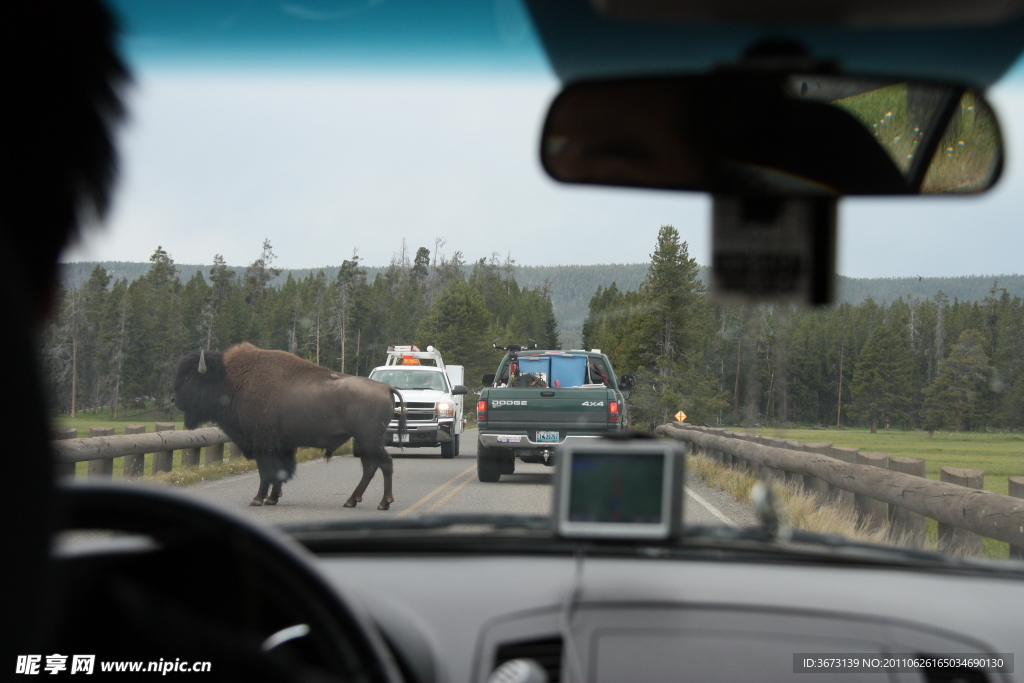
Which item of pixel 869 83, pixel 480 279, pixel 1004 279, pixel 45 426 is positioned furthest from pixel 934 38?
pixel 45 426

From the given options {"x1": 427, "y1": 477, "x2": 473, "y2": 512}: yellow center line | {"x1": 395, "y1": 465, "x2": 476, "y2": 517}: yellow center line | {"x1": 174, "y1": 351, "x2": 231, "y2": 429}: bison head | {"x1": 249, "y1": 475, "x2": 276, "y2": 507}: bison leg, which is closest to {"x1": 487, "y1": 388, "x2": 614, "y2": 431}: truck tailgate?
{"x1": 427, "y1": 477, "x2": 473, "y2": 512}: yellow center line

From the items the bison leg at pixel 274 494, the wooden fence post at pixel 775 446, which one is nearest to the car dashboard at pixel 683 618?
the wooden fence post at pixel 775 446

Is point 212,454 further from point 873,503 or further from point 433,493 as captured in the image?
point 873,503

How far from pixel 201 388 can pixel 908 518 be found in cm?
959

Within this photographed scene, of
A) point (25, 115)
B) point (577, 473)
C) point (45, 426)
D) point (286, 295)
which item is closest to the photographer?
point (45, 426)

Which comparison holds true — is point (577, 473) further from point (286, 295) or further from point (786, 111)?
point (286, 295)

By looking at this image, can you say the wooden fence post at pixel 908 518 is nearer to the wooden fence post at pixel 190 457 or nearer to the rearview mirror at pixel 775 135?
the rearview mirror at pixel 775 135

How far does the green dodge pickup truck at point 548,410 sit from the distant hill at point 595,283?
5346 millimetres

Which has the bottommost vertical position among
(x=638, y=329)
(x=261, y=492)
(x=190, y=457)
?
(x=261, y=492)

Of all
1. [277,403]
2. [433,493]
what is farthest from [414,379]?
[433,493]

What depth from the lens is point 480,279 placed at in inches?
185

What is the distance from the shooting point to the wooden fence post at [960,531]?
4.61 m

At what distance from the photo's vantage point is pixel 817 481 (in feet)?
16.7

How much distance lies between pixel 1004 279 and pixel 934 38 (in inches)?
82.7
